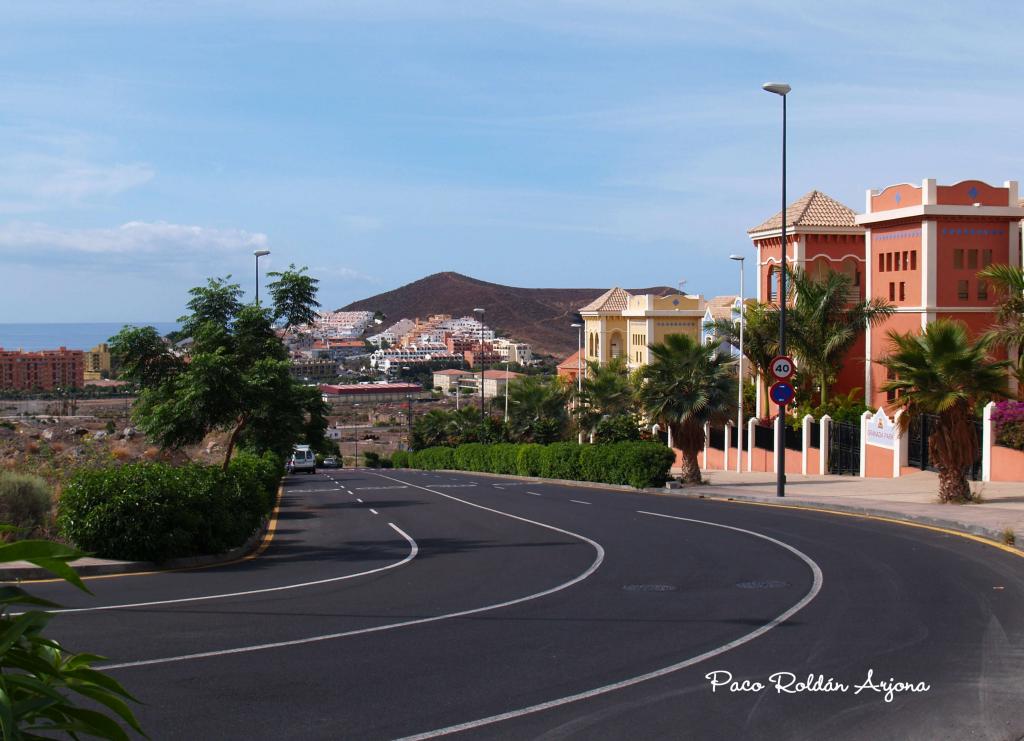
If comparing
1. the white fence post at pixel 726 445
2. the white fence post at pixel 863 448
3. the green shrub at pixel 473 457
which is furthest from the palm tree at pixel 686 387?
the green shrub at pixel 473 457

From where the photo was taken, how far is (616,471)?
120 feet

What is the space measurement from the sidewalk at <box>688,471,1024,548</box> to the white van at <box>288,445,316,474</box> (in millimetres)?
33695

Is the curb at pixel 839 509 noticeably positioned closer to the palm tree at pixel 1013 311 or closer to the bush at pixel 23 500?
the palm tree at pixel 1013 311

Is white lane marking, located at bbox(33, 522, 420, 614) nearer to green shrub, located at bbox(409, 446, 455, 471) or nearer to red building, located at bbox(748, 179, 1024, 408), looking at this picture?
red building, located at bbox(748, 179, 1024, 408)

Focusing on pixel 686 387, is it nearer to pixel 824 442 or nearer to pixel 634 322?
pixel 824 442

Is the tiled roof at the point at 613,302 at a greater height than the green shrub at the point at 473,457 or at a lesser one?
greater

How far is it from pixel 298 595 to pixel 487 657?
14.1 ft

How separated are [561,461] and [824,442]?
10729mm

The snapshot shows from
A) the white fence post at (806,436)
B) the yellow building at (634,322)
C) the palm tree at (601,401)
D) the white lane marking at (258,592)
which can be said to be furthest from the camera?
the yellow building at (634,322)

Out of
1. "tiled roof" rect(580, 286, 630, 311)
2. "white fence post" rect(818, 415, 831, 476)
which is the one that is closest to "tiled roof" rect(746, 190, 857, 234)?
"white fence post" rect(818, 415, 831, 476)

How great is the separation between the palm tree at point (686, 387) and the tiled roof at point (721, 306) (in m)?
33.6

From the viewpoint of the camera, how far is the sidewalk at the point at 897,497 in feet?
61.9

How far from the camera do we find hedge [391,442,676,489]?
3453 cm

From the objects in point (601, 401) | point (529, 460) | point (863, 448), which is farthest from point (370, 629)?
point (601, 401)
